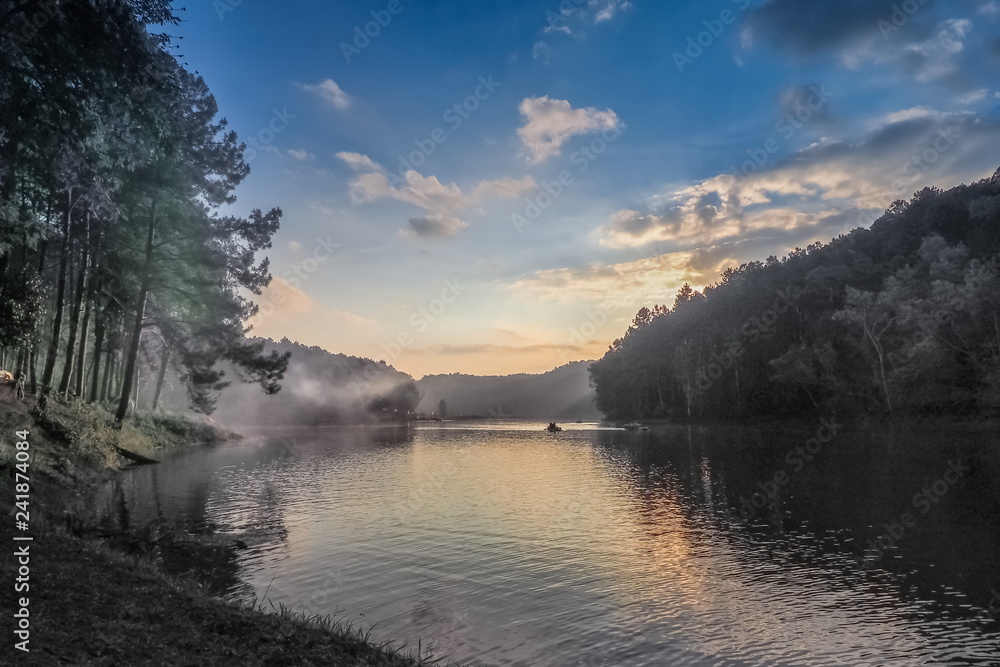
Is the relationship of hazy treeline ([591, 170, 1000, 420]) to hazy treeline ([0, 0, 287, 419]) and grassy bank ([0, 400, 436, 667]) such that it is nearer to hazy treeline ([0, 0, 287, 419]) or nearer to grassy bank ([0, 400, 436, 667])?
hazy treeline ([0, 0, 287, 419])

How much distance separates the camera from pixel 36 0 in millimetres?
15195

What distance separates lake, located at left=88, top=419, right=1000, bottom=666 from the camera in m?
12.8

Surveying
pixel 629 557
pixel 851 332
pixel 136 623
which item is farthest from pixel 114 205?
pixel 851 332

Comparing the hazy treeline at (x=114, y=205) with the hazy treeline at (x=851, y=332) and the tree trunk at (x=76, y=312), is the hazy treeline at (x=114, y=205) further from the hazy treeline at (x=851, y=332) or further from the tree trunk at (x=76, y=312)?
the hazy treeline at (x=851, y=332)

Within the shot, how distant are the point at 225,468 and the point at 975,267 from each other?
89362 mm

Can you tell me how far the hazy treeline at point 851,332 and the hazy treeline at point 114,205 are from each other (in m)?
80.8

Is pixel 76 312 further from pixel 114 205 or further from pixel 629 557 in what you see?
pixel 629 557

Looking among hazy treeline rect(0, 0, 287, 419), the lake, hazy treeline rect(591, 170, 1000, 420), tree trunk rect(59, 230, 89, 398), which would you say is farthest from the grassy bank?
hazy treeline rect(591, 170, 1000, 420)

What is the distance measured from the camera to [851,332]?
9550cm

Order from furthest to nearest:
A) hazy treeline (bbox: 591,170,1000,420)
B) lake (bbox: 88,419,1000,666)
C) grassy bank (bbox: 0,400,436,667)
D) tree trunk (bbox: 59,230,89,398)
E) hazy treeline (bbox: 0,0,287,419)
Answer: hazy treeline (bbox: 591,170,1000,420) < tree trunk (bbox: 59,230,89,398) < hazy treeline (bbox: 0,0,287,419) < lake (bbox: 88,419,1000,666) < grassy bank (bbox: 0,400,436,667)

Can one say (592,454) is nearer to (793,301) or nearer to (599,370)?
(793,301)

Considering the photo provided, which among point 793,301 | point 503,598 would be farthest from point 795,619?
point 793,301

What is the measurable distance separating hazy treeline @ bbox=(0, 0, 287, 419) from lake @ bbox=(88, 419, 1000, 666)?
448 inches

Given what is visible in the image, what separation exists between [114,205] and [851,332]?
10322 cm
